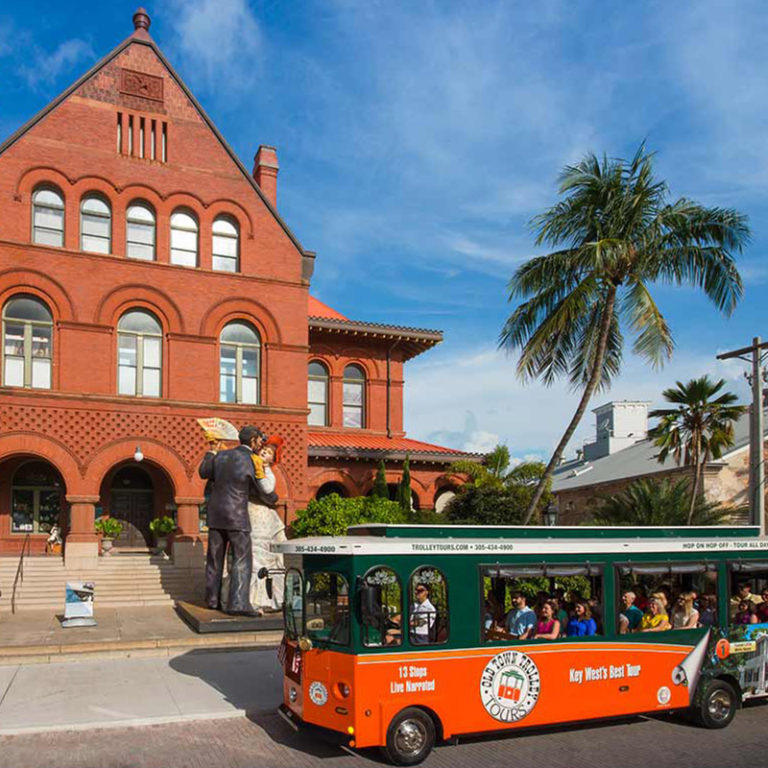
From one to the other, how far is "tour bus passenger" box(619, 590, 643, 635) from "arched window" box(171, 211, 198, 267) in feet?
61.2

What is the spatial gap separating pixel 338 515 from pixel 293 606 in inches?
452

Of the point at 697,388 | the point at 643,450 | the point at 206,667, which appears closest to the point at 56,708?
the point at 206,667

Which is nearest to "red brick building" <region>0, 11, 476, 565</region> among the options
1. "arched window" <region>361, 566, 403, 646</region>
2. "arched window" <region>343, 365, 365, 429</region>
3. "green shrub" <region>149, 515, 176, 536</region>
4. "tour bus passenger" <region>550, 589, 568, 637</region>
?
"green shrub" <region>149, 515, 176, 536</region>

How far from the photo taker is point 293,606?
1002 centimetres

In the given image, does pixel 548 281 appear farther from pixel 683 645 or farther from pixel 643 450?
pixel 643 450

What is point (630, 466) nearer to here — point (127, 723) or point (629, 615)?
point (629, 615)

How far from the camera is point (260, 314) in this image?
1035 inches

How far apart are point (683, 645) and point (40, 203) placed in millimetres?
20911

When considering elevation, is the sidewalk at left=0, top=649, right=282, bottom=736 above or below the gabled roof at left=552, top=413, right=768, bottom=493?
below

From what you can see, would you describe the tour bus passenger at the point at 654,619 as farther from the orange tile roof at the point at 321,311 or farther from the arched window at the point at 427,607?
the orange tile roof at the point at 321,311

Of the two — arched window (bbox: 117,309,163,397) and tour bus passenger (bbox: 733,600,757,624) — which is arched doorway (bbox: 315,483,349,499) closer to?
arched window (bbox: 117,309,163,397)

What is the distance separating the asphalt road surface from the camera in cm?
922

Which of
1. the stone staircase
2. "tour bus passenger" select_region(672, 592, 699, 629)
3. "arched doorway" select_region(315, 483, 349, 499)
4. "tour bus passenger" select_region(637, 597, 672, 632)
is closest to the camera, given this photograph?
"tour bus passenger" select_region(637, 597, 672, 632)

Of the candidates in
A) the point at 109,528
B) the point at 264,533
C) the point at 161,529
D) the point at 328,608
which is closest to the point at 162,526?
the point at 161,529
